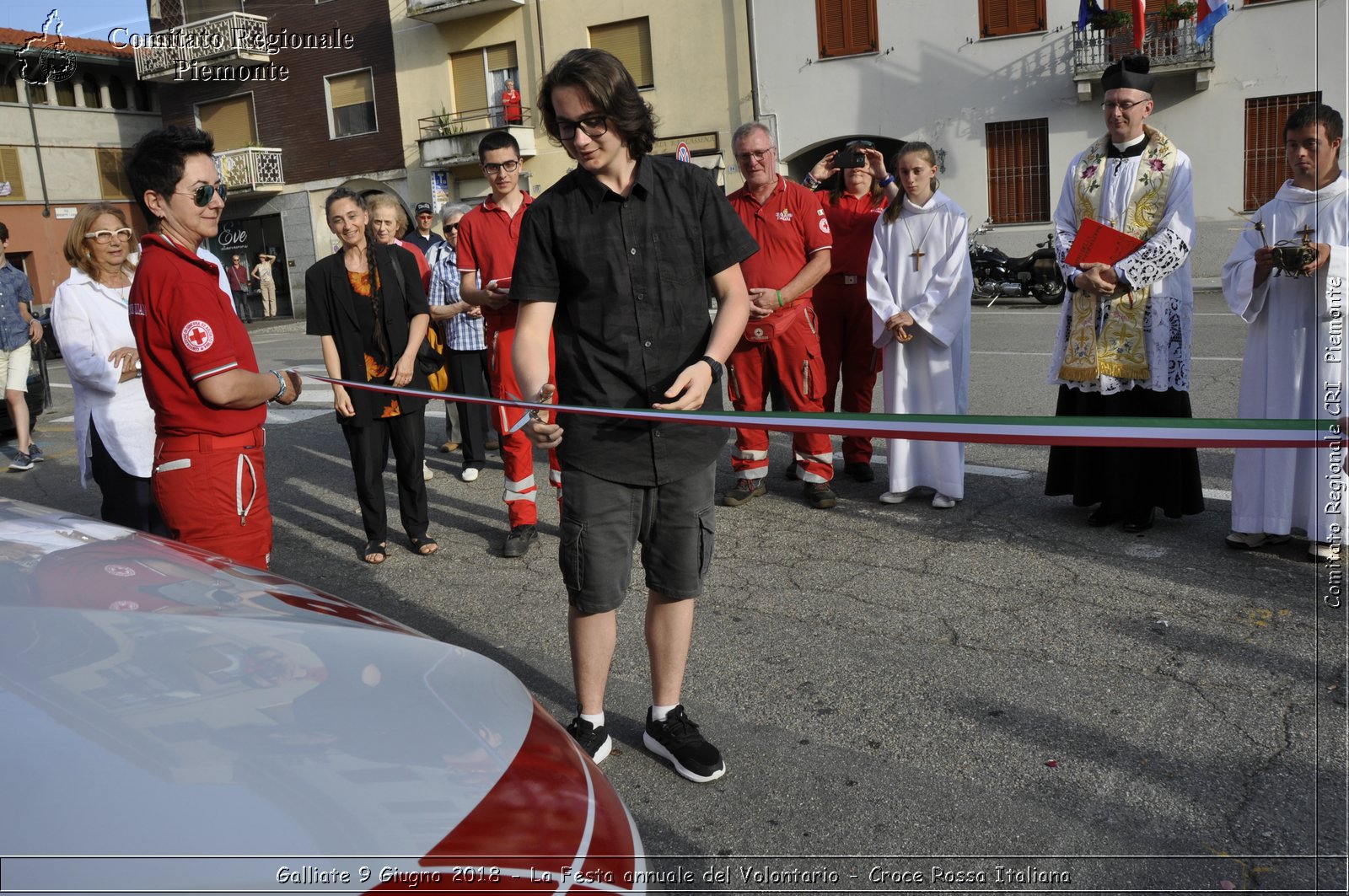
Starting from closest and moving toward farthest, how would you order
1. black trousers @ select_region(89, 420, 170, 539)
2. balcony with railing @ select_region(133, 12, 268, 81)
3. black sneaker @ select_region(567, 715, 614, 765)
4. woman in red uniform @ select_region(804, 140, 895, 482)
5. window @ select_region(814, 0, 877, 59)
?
1. black sneaker @ select_region(567, 715, 614, 765)
2. black trousers @ select_region(89, 420, 170, 539)
3. woman in red uniform @ select_region(804, 140, 895, 482)
4. window @ select_region(814, 0, 877, 59)
5. balcony with railing @ select_region(133, 12, 268, 81)

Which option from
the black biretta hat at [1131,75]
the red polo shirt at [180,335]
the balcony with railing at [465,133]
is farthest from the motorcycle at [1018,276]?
the red polo shirt at [180,335]

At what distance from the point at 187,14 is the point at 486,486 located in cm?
3323

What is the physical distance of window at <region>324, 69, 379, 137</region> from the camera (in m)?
31.0

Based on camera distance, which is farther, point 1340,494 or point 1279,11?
point 1279,11

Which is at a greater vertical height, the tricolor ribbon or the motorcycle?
the tricolor ribbon

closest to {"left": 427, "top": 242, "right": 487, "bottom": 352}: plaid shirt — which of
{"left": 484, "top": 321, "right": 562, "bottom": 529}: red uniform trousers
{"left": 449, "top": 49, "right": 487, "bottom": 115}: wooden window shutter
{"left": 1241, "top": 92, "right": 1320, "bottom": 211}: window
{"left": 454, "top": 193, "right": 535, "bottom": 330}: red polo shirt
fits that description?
{"left": 454, "top": 193, "right": 535, "bottom": 330}: red polo shirt

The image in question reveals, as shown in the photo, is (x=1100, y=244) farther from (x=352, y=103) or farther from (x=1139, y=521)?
(x=352, y=103)

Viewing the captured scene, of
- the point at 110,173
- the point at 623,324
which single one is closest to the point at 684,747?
the point at 623,324

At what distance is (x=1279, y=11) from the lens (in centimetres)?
2023

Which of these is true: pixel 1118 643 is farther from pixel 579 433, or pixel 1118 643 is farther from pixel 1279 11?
pixel 1279 11

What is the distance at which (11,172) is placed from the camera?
1296 inches

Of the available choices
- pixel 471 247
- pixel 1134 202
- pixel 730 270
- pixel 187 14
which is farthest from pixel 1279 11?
pixel 187 14

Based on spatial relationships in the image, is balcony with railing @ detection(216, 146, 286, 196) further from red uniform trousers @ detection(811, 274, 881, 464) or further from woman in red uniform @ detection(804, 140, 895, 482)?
red uniform trousers @ detection(811, 274, 881, 464)

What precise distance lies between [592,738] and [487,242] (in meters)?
3.37
